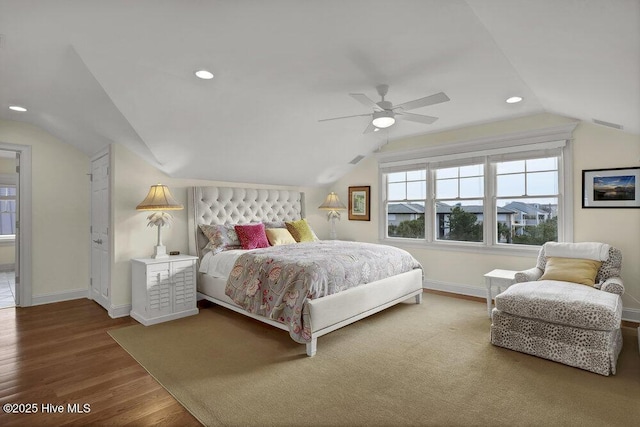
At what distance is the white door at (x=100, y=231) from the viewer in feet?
13.6

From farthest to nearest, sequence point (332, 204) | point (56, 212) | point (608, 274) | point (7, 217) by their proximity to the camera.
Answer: point (7, 217) < point (332, 204) < point (56, 212) < point (608, 274)

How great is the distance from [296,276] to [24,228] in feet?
12.7

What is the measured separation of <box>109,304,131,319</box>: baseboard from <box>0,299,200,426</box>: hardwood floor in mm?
139

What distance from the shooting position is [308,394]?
229 centimetres

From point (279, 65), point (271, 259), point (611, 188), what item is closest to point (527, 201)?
point (611, 188)

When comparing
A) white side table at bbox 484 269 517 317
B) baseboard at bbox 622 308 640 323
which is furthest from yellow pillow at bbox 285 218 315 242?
baseboard at bbox 622 308 640 323

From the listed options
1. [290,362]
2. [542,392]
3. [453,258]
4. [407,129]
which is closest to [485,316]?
[453,258]

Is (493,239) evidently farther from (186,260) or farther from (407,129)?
(186,260)

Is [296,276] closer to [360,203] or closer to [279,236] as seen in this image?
[279,236]

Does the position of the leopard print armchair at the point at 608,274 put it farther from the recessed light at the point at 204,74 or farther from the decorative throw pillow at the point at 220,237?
the recessed light at the point at 204,74

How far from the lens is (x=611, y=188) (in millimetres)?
3779

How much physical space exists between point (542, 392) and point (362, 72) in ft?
9.50

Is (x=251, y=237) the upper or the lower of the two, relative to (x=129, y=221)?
lower

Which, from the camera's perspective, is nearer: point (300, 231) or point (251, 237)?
point (251, 237)
